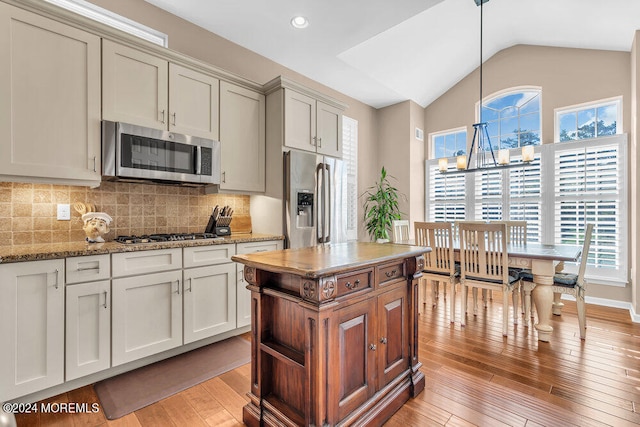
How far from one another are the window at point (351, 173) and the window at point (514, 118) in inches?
80.3

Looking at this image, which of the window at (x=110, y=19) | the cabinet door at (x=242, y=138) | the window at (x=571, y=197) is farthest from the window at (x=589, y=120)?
the window at (x=110, y=19)

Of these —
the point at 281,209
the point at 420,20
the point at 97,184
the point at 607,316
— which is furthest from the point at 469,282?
the point at 97,184

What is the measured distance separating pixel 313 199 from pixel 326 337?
2.07 metres

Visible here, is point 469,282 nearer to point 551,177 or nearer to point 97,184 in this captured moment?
point 551,177

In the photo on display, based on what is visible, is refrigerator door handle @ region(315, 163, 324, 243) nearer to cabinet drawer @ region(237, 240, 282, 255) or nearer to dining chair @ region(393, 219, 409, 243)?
cabinet drawer @ region(237, 240, 282, 255)

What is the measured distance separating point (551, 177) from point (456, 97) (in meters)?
2.06

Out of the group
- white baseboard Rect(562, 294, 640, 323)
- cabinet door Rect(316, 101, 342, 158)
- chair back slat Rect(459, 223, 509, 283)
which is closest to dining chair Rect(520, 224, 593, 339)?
chair back slat Rect(459, 223, 509, 283)

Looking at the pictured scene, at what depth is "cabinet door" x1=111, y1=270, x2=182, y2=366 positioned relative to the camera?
2.13m

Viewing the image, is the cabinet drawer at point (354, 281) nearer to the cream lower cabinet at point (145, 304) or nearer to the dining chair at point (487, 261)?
the cream lower cabinet at point (145, 304)

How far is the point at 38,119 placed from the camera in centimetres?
200

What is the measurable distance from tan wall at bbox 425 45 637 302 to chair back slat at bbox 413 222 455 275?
2.09m

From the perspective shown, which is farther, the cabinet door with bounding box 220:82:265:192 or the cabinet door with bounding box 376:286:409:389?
the cabinet door with bounding box 220:82:265:192

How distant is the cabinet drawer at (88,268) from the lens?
1938 millimetres

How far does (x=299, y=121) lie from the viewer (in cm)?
334
